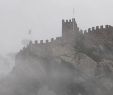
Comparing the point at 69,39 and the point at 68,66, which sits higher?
the point at 69,39

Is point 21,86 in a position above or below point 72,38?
below

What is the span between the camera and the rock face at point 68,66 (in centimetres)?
8875

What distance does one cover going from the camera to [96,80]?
88312 millimetres

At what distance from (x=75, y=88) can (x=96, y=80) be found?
3.52 meters

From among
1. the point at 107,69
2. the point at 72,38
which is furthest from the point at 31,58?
the point at 107,69

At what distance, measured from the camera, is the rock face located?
88750 mm

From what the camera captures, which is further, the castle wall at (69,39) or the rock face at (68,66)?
the castle wall at (69,39)

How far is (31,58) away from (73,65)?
800cm

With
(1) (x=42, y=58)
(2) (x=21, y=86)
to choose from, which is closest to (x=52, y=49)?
(1) (x=42, y=58)

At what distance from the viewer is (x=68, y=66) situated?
299 ft

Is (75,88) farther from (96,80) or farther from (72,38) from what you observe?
(72,38)

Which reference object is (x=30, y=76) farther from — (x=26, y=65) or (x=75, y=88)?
(x=75, y=88)

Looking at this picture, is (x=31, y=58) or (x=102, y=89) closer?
(x=102, y=89)

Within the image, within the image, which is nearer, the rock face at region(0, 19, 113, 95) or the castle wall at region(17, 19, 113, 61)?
the rock face at region(0, 19, 113, 95)
